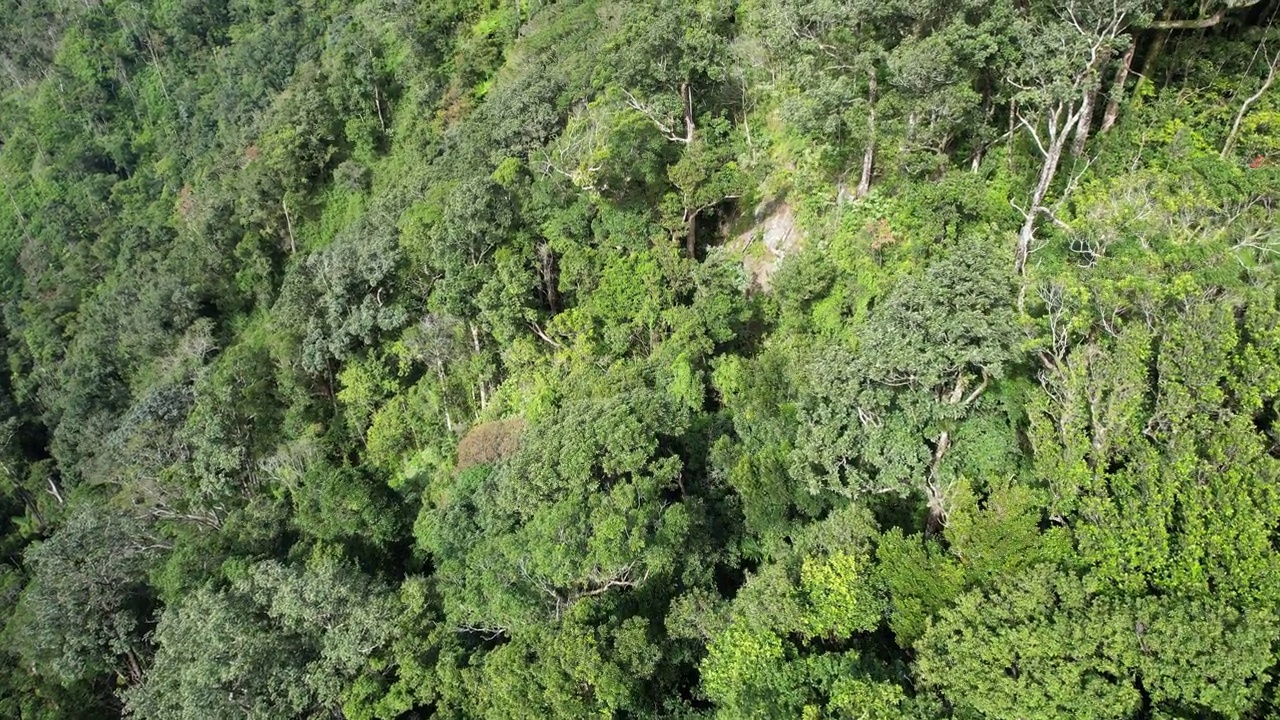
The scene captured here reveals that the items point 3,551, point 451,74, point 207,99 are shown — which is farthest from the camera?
point 207,99

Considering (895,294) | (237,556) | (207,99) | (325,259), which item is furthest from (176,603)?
(207,99)

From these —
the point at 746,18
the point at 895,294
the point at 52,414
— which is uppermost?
the point at 746,18

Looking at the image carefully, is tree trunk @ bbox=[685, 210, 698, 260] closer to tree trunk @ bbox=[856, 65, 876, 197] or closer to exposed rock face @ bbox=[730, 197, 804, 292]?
exposed rock face @ bbox=[730, 197, 804, 292]

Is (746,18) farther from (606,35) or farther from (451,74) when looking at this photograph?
(451,74)

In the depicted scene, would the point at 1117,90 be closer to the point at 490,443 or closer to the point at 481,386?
the point at 490,443

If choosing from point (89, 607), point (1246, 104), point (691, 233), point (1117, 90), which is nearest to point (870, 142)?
point (1117, 90)

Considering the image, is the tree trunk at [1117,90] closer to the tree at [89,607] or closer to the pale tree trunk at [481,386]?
the pale tree trunk at [481,386]

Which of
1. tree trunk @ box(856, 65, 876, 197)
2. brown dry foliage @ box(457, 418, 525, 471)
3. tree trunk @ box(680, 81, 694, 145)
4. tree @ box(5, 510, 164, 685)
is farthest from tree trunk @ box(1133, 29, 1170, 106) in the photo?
tree @ box(5, 510, 164, 685)
